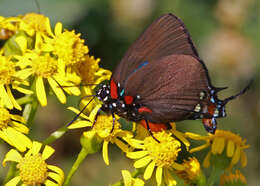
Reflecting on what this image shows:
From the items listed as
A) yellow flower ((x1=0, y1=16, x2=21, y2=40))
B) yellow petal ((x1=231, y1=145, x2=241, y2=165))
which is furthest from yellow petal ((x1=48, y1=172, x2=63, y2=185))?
yellow petal ((x1=231, y1=145, x2=241, y2=165))

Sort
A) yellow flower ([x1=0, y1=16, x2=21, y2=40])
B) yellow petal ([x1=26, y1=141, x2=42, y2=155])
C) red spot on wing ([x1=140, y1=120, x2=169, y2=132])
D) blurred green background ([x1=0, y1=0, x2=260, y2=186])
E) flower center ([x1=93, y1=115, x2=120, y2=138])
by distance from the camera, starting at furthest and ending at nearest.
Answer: blurred green background ([x1=0, y1=0, x2=260, y2=186]) < yellow flower ([x1=0, y1=16, x2=21, y2=40]) < red spot on wing ([x1=140, y1=120, x2=169, y2=132]) < flower center ([x1=93, y1=115, x2=120, y2=138]) < yellow petal ([x1=26, y1=141, x2=42, y2=155])

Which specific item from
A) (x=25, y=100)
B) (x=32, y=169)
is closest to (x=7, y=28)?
(x=25, y=100)

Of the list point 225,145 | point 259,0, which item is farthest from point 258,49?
point 225,145

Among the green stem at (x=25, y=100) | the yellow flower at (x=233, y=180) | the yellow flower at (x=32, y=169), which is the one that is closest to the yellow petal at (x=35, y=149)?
the yellow flower at (x=32, y=169)

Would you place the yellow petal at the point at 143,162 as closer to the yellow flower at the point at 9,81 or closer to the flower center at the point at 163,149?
the flower center at the point at 163,149

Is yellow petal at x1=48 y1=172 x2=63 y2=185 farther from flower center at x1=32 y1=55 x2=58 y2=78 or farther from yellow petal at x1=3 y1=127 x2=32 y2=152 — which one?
flower center at x1=32 y1=55 x2=58 y2=78

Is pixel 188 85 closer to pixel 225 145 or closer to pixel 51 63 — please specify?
pixel 225 145
